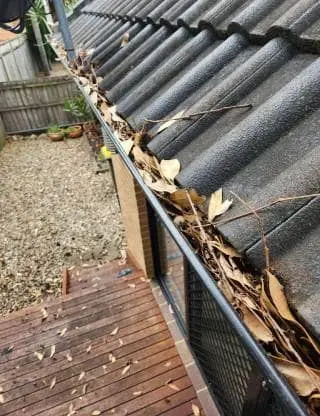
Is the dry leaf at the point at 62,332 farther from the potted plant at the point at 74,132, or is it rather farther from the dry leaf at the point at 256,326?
the potted plant at the point at 74,132

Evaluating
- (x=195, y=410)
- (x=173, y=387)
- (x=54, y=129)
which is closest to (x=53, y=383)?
(x=173, y=387)

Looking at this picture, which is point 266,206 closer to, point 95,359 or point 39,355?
point 95,359

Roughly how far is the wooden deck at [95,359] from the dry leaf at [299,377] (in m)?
2.49

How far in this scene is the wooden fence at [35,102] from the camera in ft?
38.2

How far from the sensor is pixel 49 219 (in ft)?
25.9

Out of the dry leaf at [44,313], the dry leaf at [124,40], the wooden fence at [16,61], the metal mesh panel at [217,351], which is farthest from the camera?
the wooden fence at [16,61]

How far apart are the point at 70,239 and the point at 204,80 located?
6.04m

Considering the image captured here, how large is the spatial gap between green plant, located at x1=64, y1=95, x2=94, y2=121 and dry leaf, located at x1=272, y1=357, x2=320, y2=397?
1170 cm

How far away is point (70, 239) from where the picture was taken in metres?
7.16

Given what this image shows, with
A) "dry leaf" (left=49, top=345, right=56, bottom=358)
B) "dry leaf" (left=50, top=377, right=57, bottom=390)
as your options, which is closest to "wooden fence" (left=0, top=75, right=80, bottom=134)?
"dry leaf" (left=49, top=345, right=56, bottom=358)

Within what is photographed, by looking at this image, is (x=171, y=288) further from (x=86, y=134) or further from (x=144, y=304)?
(x=86, y=134)

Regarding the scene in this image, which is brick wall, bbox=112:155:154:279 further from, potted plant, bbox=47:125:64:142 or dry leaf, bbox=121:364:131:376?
potted plant, bbox=47:125:64:142

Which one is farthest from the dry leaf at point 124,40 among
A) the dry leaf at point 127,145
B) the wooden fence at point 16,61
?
the wooden fence at point 16,61

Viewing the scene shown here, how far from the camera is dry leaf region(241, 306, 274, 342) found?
32.4 inches
